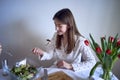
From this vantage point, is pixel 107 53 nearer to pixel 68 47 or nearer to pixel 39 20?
pixel 68 47

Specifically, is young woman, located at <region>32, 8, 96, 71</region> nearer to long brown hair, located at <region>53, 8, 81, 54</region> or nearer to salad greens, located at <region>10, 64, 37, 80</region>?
long brown hair, located at <region>53, 8, 81, 54</region>

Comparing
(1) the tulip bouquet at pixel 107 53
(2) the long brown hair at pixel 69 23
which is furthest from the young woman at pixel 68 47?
(1) the tulip bouquet at pixel 107 53

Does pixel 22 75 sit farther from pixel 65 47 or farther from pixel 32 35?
pixel 32 35

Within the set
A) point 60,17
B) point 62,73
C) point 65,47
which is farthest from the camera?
point 65,47

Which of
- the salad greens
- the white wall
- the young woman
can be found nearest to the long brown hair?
the young woman

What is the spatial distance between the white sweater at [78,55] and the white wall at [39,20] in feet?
0.70

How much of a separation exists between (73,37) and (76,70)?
33 centimetres

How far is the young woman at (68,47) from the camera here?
1.44 metres

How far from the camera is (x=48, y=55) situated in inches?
66.3

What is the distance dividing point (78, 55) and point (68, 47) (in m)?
0.12

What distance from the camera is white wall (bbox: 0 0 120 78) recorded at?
179 centimetres

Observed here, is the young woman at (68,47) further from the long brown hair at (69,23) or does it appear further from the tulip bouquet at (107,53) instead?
the tulip bouquet at (107,53)

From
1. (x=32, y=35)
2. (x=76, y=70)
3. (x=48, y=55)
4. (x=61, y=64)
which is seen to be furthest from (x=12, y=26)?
(x=76, y=70)

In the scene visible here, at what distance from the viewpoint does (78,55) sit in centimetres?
155
